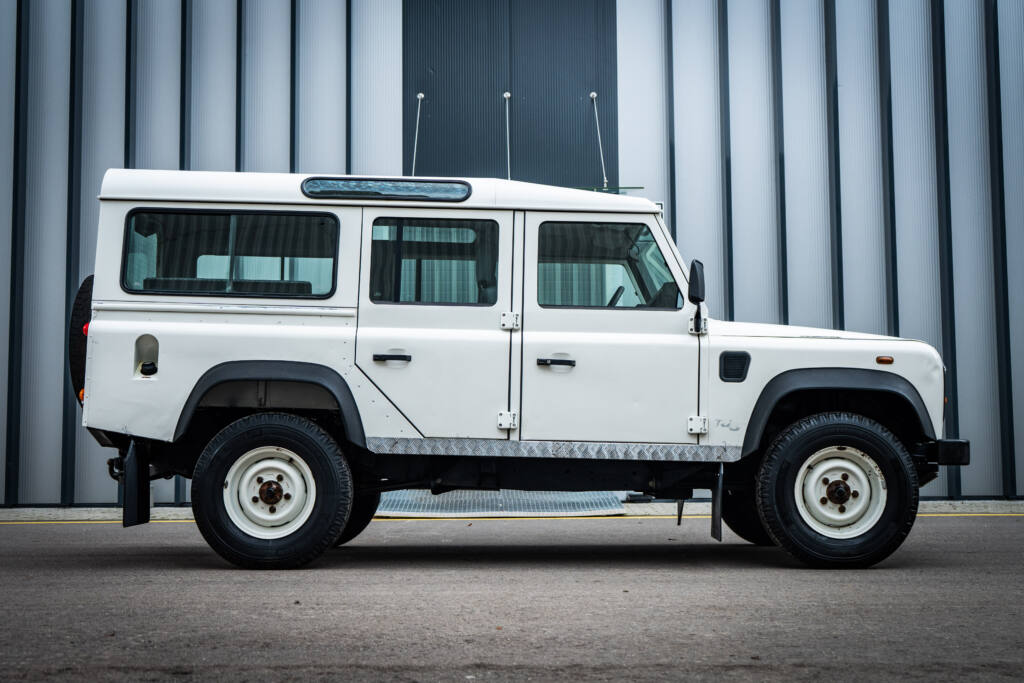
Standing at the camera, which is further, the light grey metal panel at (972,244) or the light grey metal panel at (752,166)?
the light grey metal panel at (752,166)

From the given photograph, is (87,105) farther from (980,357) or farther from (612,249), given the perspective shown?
(980,357)

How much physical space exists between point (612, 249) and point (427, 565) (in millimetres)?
2354

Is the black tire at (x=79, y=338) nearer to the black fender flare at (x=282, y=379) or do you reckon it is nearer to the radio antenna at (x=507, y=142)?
the black fender flare at (x=282, y=379)

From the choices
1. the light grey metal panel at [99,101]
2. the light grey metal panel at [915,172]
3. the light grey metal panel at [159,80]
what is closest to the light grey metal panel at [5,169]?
the light grey metal panel at [99,101]

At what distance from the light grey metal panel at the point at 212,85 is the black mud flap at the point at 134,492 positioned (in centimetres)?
658

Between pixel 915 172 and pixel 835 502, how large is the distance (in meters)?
7.34

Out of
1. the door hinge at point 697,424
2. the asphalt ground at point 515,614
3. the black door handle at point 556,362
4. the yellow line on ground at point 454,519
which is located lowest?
the yellow line on ground at point 454,519

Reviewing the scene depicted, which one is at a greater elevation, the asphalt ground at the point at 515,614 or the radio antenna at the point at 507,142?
the radio antenna at the point at 507,142

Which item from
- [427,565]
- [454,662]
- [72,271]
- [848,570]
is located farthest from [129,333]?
[72,271]

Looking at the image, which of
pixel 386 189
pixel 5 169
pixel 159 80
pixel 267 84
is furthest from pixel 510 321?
pixel 5 169

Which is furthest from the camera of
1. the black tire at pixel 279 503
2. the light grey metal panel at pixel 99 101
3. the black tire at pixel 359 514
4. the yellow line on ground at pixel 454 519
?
the light grey metal panel at pixel 99 101

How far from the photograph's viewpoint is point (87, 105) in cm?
1214

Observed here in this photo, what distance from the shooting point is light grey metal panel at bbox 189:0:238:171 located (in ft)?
40.4

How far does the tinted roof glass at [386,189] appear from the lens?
6.59 meters
